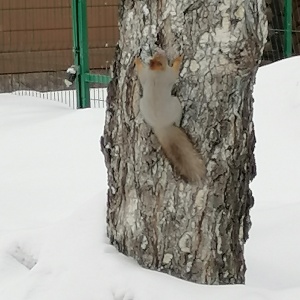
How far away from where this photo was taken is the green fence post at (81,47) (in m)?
7.87

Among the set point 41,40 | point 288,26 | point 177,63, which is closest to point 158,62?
point 177,63

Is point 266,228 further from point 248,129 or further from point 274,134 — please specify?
point 274,134

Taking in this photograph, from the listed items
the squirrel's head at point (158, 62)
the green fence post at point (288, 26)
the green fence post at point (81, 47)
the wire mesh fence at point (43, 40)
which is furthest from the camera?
the wire mesh fence at point (43, 40)

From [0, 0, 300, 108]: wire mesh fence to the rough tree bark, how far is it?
644cm

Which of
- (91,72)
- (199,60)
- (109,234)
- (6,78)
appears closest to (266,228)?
(109,234)

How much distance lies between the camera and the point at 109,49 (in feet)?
30.1

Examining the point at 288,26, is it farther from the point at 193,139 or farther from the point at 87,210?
the point at 193,139

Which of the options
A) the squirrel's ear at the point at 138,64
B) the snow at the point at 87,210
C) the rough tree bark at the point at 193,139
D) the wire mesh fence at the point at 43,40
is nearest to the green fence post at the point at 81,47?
the snow at the point at 87,210

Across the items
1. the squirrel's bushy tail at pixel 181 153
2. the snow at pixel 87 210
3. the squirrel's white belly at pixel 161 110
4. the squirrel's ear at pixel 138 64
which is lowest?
the snow at pixel 87 210

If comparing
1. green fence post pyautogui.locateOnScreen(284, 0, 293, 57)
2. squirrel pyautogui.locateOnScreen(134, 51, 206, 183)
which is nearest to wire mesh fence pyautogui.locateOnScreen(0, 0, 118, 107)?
green fence post pyautogui.locateOnScreen(284, 0, 293, 57)

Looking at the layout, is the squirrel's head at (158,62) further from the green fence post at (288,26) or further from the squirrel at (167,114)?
the green fence post at (288,26)

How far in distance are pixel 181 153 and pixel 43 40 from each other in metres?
7.28

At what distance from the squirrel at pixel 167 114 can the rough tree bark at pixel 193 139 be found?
0.10 ft

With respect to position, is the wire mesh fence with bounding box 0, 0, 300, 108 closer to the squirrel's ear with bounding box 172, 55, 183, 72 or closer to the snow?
the snow
